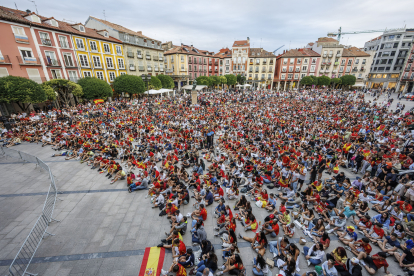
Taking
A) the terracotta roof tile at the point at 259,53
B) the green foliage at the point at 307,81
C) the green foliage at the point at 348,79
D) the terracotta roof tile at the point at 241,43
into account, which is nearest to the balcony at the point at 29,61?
the terracotta roof tile at the point at 241,43

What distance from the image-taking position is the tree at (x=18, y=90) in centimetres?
1859

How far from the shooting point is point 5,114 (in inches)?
874

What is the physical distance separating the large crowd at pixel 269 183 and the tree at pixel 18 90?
89.1 inches

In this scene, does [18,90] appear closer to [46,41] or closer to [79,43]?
[46,41]

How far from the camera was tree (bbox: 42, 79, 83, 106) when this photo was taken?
23781 millimetres

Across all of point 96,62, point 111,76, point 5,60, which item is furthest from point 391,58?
point 5,60

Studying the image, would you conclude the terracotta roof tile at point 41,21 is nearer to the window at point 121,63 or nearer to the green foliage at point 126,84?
the window at point 121,63

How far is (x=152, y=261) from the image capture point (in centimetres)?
573

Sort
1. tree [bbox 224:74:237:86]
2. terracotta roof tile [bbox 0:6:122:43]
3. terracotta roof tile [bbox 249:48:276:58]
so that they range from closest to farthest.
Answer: terracotta roof tile [bbox 0:6:122:43] < tree [bbox 224:74:237:86] < terracotta roof tile [bbox 249:48:276:58]

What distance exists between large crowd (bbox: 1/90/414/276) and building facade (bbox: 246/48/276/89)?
41564 millimetres

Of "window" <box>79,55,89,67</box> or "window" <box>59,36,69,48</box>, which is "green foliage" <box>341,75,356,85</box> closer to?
"window" <box>79,55,89,67</box>

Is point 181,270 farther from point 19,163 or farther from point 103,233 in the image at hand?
point 19,163

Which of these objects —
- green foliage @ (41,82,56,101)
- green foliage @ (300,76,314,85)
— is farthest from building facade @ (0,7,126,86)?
green foliage @ (300,76,314,85)

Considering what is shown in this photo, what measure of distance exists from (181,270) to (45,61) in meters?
34.0
